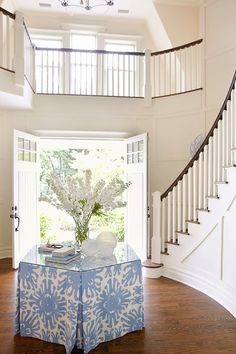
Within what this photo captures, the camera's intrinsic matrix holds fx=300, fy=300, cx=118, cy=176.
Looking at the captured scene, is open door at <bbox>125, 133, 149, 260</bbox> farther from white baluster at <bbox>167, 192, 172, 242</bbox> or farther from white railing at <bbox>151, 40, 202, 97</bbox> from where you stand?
white railing at <bbox>151, 40, 202, 97</bbox>

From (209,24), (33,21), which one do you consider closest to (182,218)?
(209,24)

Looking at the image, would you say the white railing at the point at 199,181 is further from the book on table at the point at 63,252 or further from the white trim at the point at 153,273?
the book on table at the point at 63,252

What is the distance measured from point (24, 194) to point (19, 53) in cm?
223

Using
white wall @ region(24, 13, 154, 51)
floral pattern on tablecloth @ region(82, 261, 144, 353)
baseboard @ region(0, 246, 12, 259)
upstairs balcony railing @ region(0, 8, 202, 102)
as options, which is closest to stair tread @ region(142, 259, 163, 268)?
floral pattern on tablecloth @ region(82, 261, 144, 353)

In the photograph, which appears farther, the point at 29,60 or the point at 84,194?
the point at 29,60

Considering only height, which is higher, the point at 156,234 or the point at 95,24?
the point at 95,24

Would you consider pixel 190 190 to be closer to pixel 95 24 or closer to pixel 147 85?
pixel 147 85

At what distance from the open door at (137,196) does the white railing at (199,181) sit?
407 mm

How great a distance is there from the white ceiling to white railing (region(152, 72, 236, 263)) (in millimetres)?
4262

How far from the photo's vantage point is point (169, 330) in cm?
291

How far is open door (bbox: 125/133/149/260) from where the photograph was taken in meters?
5.09

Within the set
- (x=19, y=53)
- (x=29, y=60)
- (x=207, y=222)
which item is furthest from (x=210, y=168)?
(x=29, y=60)

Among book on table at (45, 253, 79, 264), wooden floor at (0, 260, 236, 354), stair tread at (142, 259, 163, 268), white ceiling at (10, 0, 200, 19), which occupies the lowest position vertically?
wooden floor at (0, 260, 236, 354)

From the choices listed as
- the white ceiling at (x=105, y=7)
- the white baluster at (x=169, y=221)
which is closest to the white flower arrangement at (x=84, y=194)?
the white baluster at (x=169, y=221)
